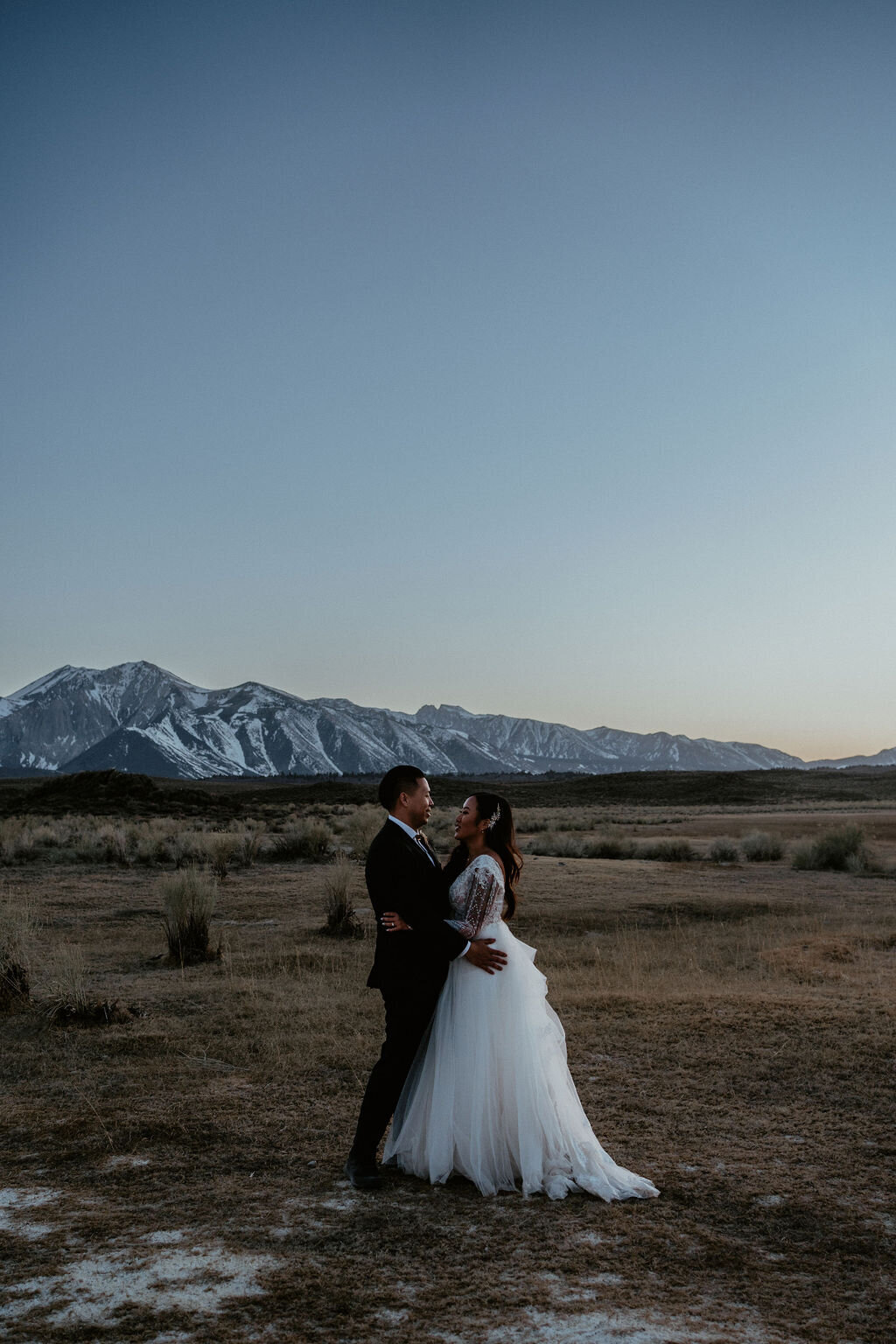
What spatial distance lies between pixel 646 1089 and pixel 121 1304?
402cm

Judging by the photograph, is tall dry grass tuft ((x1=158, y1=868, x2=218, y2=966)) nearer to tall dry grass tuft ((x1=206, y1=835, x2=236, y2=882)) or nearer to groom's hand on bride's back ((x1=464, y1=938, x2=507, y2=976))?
tall dry grass tuft ((x1=206, y1=835, x2=236, y2=882))

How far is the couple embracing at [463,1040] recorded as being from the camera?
504 cm

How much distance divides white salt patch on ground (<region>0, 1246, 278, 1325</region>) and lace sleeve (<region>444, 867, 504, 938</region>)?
1.80 meters

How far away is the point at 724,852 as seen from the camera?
1048 inches

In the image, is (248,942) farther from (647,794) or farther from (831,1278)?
(647,794)

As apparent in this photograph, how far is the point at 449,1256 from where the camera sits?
4188mm

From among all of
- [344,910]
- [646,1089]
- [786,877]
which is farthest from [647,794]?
[646,1089]

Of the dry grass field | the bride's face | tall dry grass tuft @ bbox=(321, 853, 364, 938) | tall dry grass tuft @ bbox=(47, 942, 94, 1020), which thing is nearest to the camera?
the dry grass field

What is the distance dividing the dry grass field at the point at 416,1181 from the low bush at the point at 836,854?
37.0 feet

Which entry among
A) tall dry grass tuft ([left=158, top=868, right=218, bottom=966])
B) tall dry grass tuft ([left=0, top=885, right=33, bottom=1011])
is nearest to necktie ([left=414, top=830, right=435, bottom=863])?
tall dry grass tuft ([left=0, top=885, right=33, bottom=1011])

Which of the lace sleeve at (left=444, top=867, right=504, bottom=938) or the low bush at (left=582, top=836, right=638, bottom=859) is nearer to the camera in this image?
the lace sleeve at (left=444, top=867, right=504, bottom=938)

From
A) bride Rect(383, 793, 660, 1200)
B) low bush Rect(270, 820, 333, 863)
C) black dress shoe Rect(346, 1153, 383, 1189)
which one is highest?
bride Rect(383, 793, 660, 1200)

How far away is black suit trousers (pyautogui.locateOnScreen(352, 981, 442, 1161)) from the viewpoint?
5074 millimetres

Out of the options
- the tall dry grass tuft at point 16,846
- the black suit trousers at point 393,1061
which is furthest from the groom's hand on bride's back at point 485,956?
the tall dry grass tuft at point 16,846
